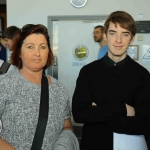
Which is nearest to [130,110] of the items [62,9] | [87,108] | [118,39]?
[87,108]

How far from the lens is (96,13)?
12.9 feet

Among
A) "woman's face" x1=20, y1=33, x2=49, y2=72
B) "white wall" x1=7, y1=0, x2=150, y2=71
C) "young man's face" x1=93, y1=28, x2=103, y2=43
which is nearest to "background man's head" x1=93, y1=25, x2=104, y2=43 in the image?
"young man's face" x1=93, y1=28, x2=103, y2=43

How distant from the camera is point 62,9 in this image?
13.1 feet

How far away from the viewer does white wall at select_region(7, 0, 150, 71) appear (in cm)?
382

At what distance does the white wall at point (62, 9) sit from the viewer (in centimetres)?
382

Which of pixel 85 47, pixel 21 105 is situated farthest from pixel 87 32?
pixel 21 105

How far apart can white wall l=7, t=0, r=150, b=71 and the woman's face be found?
2831 mm

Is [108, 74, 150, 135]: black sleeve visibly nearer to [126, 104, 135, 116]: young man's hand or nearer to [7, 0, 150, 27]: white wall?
[126, 104, 135, 116]: young man's hand

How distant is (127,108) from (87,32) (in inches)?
118

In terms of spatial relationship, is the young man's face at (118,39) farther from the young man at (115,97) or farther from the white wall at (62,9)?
the white wall at (62,9)

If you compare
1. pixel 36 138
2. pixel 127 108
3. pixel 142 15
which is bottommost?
pixel 36 138

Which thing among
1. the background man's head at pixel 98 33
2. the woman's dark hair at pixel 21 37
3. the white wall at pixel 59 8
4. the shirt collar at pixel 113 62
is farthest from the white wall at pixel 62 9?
the woman's dark hair at pixel 21 37

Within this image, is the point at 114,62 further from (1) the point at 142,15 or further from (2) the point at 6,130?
(1) the point at 142,15

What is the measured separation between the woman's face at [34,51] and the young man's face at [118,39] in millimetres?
373
